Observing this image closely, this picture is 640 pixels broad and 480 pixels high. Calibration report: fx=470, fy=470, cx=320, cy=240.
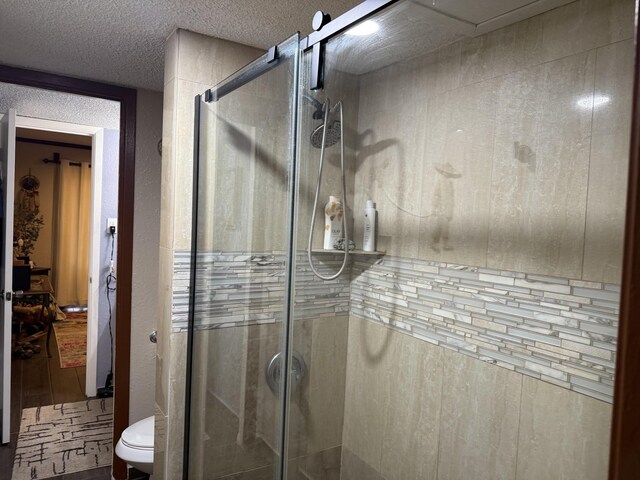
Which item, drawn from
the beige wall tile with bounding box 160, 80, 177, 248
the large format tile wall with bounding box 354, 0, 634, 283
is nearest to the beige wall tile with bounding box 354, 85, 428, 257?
the large format tile wall with bounding box 354, 0, 634, 283

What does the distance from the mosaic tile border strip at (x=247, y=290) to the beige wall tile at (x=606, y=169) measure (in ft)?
2.61

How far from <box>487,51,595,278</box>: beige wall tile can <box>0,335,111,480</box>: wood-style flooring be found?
2505 millimetres

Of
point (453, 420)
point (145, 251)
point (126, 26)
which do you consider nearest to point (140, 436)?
point (145, 251)

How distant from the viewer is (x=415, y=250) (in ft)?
5.85

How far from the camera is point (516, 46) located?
1.40 m

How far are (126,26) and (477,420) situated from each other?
1.92m

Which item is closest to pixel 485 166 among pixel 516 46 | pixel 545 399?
pixel 516 46

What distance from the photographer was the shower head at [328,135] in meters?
1.46

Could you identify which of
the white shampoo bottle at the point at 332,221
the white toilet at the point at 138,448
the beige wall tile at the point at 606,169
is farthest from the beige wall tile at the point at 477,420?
the white toilet at the point at 138,448

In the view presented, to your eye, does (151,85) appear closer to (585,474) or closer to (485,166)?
(485,166)

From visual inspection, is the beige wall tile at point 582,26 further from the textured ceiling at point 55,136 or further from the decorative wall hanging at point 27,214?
the decorative wall hanging at point 27,214

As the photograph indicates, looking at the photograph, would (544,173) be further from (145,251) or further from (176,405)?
(145,251)

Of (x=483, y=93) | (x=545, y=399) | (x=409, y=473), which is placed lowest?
(x=409, y=473)

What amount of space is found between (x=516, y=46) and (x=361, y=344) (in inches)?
46.1
